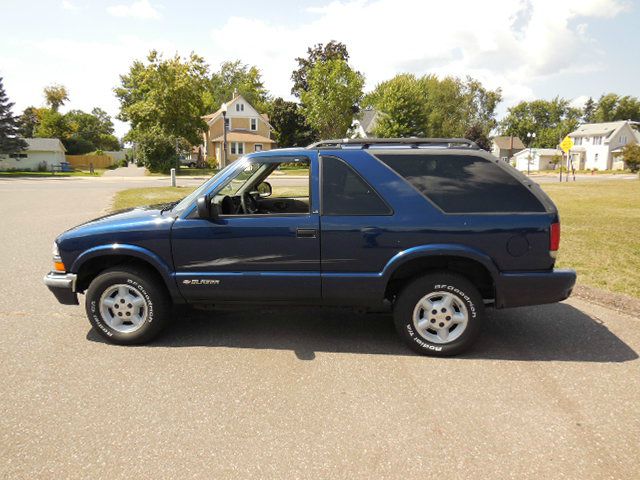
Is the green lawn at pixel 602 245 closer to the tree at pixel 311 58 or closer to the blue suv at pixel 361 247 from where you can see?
the blue suv at pixel 361 247

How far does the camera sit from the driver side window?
4.25m

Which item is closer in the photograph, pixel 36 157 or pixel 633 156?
pixel 633 156

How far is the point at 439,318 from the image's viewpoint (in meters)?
4.06

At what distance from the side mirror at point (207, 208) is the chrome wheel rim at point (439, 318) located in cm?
194

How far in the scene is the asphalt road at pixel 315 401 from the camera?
2652mm

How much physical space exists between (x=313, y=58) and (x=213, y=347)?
7103 cm

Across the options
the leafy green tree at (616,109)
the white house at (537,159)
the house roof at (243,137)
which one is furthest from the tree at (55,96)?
the leafy green tree at (616,109)

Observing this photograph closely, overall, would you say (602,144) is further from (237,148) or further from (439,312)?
(439,312)

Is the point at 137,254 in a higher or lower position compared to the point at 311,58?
lower

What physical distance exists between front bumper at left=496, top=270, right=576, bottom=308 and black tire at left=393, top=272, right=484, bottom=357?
217mm

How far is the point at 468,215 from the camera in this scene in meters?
3.93

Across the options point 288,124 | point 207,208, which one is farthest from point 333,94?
point 207,208

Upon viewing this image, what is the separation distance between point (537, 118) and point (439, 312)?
412 ft

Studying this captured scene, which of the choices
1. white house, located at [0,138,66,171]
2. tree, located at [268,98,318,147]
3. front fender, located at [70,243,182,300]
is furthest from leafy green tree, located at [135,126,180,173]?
front fender, located at [70,243,182,300]
